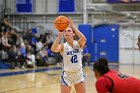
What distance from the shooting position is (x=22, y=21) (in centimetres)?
2520

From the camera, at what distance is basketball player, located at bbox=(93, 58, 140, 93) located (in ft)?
11.7

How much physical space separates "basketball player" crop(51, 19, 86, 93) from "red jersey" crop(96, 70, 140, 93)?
300 centimetres

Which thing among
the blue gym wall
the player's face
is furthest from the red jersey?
the blue gym wall

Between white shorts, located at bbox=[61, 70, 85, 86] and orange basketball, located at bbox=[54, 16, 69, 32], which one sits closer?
orange basketball, located at bbox=[54, 16, 69, 32]

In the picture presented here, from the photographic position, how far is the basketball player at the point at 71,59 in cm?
670

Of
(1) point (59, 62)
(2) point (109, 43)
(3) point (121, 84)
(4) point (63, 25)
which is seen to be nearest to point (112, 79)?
(3) point (121, 84)

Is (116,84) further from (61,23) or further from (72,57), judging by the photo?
(72,57)

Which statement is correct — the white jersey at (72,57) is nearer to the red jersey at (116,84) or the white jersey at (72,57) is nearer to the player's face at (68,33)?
the player's face at (68,33)

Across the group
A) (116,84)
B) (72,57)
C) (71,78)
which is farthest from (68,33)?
(116,84)

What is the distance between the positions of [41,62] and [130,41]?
677cm

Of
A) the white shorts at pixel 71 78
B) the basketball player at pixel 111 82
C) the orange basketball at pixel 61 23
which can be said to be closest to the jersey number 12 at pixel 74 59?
the white shorts at pixel 71 78

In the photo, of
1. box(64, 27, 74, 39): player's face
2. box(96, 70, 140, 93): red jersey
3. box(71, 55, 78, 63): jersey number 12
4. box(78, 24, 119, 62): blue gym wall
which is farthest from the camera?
box(78, 24, 119, 62): blue gym wall

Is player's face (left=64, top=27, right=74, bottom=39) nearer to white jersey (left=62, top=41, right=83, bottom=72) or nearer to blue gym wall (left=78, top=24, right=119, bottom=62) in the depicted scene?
white jersey (left=62, top=41, right=83, bottom=72)

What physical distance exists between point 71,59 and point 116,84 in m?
3.18
